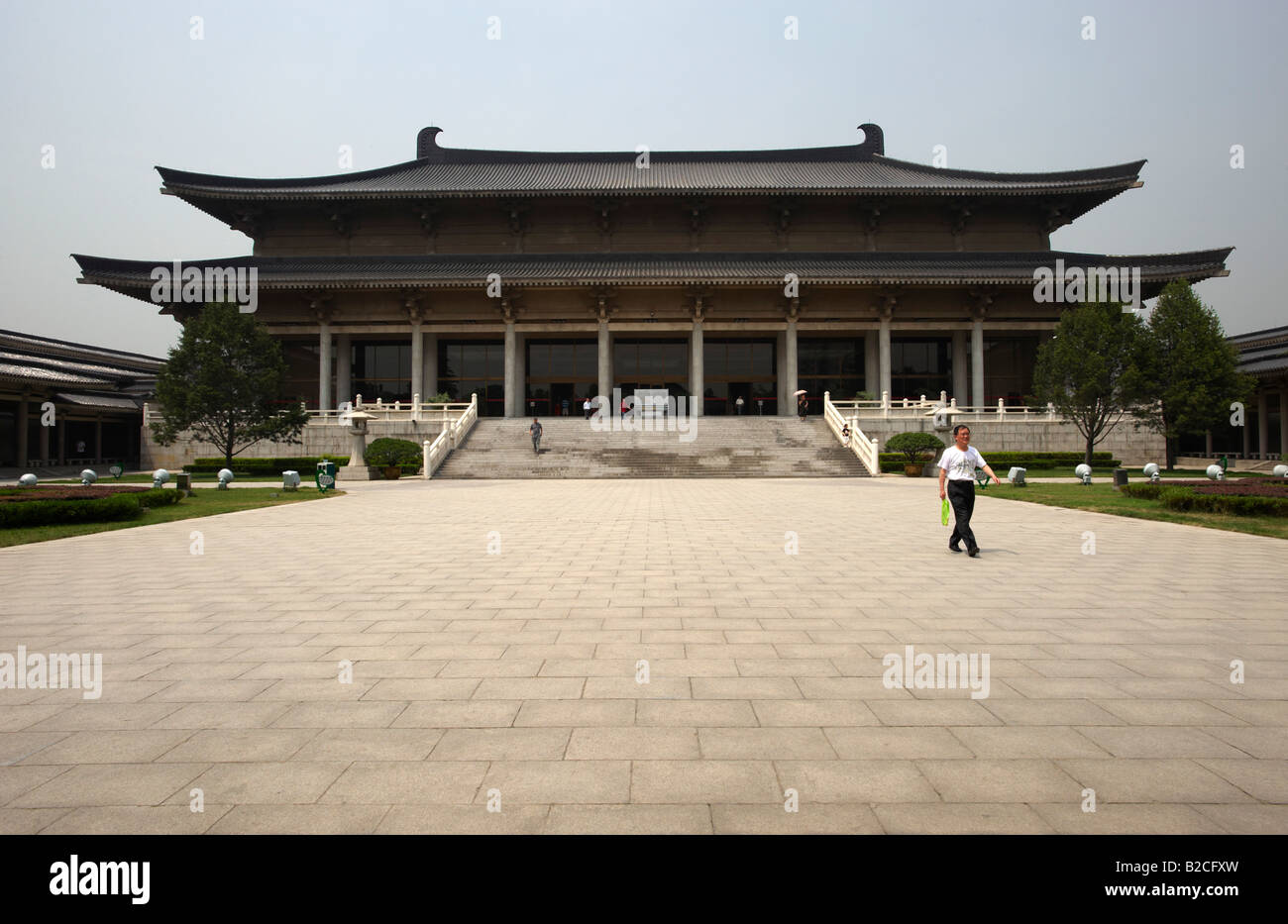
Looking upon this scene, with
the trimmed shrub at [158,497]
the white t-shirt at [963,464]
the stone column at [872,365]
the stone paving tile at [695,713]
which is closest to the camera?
the stone paving tile at [695,713]

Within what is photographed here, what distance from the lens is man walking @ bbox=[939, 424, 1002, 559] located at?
7.55 m

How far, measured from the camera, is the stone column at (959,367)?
1252 inches

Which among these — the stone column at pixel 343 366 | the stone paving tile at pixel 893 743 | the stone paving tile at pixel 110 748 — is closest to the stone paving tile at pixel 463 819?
the stone paving tile at pixel 110 748

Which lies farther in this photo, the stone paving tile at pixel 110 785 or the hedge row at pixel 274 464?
the hedge row at pixel 274 464

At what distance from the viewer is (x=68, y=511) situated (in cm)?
1077

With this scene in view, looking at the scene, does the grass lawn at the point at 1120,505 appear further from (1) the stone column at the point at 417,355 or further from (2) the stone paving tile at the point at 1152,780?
(1) the stone column at the point at 417,355

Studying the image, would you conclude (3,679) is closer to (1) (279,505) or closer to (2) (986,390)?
(1) (279,505)

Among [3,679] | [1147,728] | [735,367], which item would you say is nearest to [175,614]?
[3,679]

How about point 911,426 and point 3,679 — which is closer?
point 3,679

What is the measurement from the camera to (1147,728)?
2984 millimetres

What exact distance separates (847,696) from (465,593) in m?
3.51

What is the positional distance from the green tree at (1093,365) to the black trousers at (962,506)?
17.0m

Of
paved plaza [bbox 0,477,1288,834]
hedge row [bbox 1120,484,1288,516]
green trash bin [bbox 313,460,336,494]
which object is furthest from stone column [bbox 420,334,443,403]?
hedge row [bbox 1120,484,1288,516]

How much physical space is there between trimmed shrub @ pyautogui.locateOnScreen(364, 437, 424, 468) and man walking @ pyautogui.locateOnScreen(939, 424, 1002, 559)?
58.7 ft
